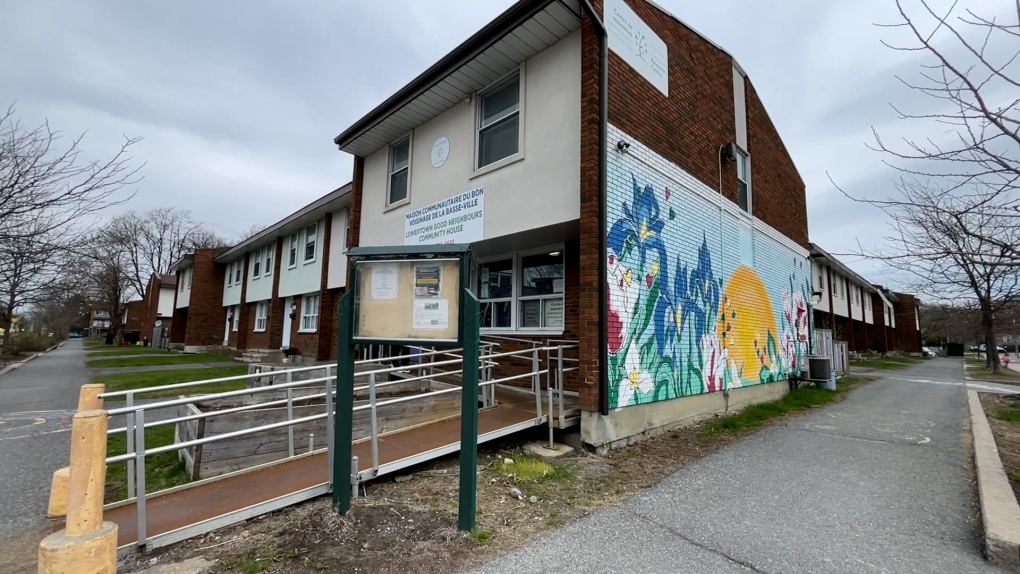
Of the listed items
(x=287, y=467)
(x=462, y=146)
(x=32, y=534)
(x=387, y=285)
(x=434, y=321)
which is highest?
(x=462, y=146)

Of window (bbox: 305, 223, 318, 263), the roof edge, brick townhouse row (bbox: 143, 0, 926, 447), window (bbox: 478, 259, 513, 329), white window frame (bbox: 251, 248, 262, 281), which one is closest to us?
brick townhouse row (bbox: 143, 0, 926, 447)

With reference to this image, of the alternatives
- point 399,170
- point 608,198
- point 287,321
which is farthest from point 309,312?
point 608,198

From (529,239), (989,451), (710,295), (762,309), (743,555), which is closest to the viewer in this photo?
(743,555)

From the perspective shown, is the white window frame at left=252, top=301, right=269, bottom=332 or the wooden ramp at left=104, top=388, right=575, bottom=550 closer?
the wooden ramp at left=104, top=388, right=575, bottom=550

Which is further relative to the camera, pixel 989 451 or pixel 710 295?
pixel 710 295

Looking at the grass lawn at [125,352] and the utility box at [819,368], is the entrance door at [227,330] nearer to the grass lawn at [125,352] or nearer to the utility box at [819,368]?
the grass lawn at [125,352]

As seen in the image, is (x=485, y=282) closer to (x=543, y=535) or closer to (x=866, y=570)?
(x=543, y=535)

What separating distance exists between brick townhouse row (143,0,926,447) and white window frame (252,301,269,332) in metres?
12.2

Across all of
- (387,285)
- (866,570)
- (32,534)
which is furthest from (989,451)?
(32,534)

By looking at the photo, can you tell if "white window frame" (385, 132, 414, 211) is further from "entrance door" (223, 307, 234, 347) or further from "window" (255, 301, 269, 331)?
"entrance door" (223, 307, 234, 347)

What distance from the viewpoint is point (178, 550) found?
3.33 meters

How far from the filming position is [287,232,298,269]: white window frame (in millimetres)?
18438

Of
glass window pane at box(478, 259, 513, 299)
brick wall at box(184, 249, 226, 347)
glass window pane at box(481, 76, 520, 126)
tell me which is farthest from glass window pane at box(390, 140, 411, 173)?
brick wall at box(184, 249, 226, 347)

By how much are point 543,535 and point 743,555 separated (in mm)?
1405
